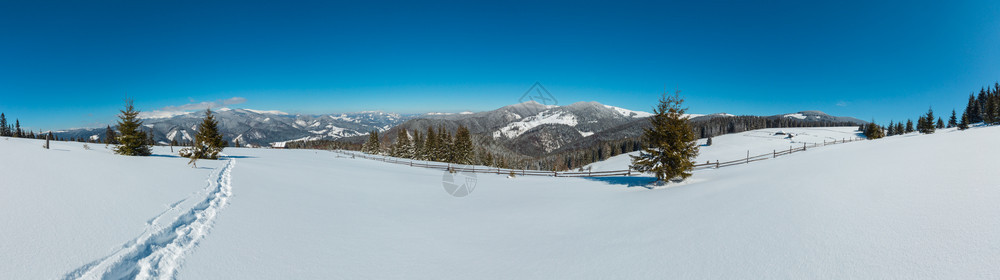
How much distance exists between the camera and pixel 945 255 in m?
5.06

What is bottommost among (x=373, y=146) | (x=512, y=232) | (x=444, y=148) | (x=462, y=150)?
(x=512, y=232)

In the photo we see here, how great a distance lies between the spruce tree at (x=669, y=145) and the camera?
19.5 metres

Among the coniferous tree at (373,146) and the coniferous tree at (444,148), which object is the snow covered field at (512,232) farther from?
the coniferous tree at (373,146)

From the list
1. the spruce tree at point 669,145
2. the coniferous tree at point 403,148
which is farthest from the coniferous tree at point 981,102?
the coniferous tree at point 403,148

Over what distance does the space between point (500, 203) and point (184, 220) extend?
423 inches

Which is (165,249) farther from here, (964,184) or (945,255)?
(964,184)

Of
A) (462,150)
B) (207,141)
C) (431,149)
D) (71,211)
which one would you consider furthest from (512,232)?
(431,149)

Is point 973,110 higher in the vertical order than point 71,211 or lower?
higher

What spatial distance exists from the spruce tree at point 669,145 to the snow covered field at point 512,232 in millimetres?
6563

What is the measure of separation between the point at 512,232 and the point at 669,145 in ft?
45.5

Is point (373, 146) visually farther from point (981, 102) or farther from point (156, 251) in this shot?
point (981, 102)

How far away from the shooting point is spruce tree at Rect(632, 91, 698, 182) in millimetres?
19469

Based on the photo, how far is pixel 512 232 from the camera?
10.1 meters

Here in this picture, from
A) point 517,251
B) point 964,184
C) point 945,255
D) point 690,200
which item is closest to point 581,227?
point 517,251
